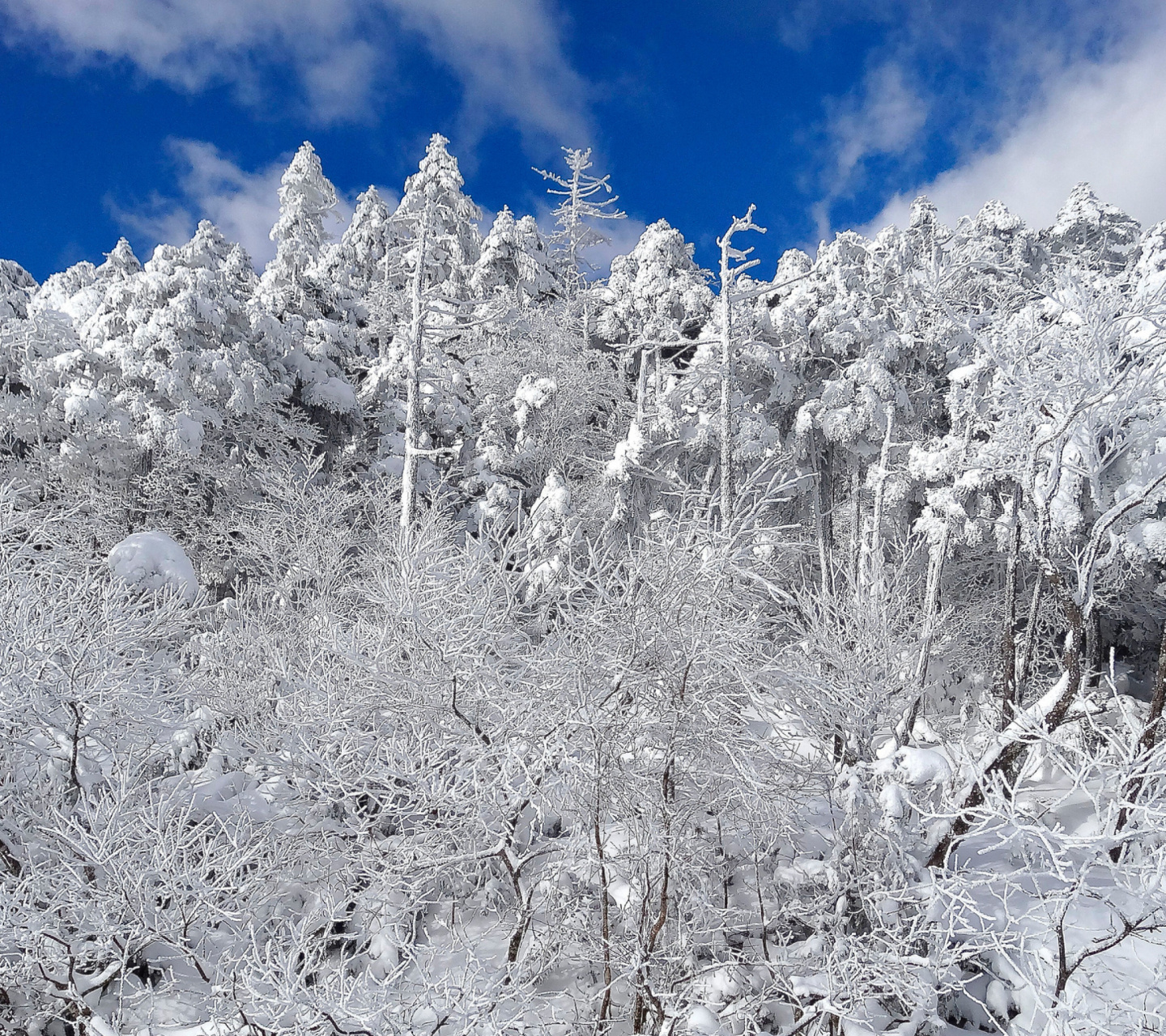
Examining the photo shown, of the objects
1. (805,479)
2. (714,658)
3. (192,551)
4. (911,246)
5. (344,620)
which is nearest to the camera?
(714,658)

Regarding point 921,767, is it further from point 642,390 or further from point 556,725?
point 642,390

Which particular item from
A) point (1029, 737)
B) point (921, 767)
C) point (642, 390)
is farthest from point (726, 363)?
point (921, 767)

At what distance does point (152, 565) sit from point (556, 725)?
7386mm

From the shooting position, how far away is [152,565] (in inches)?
404

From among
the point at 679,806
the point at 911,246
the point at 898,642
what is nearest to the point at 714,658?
the point at 679,806

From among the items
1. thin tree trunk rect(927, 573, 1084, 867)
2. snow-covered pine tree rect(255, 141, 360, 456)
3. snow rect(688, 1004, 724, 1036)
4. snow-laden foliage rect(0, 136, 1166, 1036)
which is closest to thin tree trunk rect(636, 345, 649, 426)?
snow-laden foliage rect(0, 136, 1166, 1036)

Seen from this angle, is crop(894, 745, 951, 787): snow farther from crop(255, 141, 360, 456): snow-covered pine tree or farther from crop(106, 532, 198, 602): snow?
crop(255, 141, 360, 456): snow-covered pine tree

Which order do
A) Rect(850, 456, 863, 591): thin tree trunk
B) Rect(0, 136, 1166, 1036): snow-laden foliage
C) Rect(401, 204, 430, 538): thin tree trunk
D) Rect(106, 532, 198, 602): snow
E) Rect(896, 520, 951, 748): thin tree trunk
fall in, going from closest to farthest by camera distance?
Rect(0, 136, 1166, 1036): snow-laden foliage < Rect(896, 520, 951, 748): thin tree trunk < Rect(106, 532, 198, 602): snow < Rect(401, 204, 430, 538): thin tree trunk < Rect(850, 456, 863, 591): thin tree trunk

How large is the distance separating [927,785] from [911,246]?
1962cm

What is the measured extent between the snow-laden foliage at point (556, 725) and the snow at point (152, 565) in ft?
0.21

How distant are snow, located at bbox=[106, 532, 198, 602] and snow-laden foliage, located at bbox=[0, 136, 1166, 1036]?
63 millimetres

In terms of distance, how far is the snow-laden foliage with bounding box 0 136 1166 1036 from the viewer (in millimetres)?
5719

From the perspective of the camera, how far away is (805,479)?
19562 millimetres

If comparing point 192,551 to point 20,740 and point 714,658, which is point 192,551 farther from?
point 714,658
